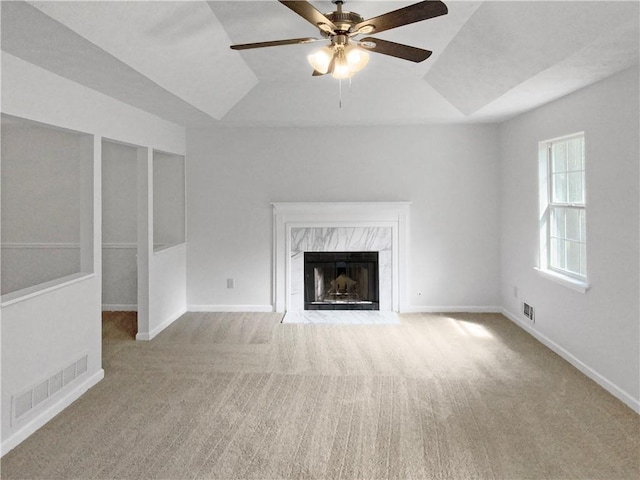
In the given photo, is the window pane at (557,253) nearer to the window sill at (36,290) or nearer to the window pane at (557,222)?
the window pane at (557,222)

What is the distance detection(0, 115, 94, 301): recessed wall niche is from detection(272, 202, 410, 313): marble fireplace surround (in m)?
2.52

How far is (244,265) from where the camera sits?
614cm

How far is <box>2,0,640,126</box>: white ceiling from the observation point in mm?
2639

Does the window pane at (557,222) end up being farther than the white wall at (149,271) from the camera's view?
No

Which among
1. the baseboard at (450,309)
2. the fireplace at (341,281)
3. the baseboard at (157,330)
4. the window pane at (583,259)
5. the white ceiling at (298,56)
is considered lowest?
the baseboard at (157,330)

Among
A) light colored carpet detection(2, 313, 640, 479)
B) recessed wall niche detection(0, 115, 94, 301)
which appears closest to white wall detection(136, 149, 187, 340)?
light colored carpet detection(2, 313, 640, 479)

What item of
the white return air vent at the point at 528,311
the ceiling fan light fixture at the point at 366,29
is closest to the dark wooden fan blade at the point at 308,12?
the ceiling fan light fixture at the point at 366,29

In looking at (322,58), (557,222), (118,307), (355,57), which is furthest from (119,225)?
(557,222)

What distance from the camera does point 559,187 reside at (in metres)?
4.60

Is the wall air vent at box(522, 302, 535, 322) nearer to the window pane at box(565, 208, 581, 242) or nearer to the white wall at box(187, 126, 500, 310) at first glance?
the white wall at box(187, 126, 500, 310)

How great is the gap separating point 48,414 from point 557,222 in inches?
183

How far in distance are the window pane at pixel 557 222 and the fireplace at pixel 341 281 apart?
2.16 m

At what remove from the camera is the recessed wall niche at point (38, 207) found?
5.78 meters

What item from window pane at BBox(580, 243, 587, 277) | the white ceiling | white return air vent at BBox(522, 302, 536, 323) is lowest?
white return air vent at BBox(522, 302, 536, 323)
